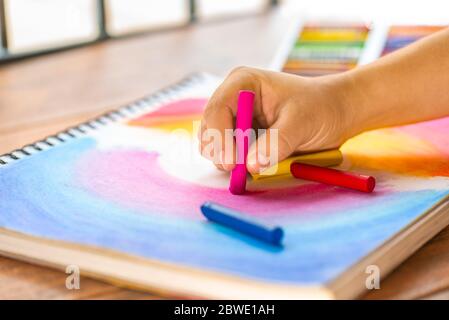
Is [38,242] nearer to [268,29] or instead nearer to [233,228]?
[233,228]

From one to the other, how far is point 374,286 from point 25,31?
46.2 inches

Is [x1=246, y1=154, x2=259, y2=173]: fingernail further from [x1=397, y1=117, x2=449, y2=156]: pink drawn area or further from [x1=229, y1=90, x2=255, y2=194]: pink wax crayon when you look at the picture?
[x1=397, y1=117, x2=449, y2=156]: pink drawn area

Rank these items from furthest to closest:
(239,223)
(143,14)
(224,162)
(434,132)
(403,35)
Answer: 1. (143,14)
2. (403,35)
3. (434,132)
4. (224,162)
5. (239,223)

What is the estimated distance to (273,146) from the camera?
1.86ft

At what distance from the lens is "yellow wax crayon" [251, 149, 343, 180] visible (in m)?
0.59

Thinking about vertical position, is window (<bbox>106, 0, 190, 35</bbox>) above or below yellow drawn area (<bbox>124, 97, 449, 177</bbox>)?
above

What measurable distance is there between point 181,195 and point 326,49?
540mm

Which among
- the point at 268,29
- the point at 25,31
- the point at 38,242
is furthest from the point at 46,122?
the point at 268,29

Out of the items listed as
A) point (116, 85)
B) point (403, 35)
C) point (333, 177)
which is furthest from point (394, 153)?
point (116, 85)

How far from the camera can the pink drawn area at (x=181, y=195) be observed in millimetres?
515

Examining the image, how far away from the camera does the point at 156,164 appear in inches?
24.5

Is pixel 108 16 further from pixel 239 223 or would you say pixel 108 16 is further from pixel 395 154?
pixel 239 223

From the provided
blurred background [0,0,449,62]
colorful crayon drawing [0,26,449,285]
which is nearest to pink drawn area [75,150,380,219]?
colorful crayon drawing [0,26,449,285]

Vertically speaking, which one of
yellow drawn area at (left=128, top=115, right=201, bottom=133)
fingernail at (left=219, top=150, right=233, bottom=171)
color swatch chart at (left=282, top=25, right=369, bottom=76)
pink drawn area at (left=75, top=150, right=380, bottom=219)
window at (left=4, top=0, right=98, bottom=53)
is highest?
window at (left=4, top=0, right=98, bottom=53)
